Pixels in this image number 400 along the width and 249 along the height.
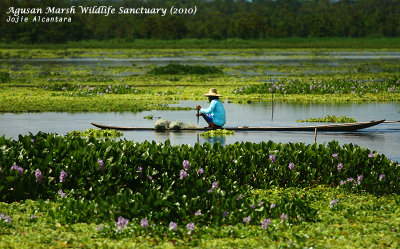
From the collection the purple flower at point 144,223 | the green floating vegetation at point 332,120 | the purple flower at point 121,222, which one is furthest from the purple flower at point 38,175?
the green floating vegetation at point 332,120

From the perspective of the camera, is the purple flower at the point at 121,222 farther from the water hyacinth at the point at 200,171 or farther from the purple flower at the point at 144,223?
the water hyacinth at the point at 200,171

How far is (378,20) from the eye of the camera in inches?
4791

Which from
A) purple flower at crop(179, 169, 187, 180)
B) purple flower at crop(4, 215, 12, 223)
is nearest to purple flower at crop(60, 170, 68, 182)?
purple flower at crop(4, 215, 12, 223)

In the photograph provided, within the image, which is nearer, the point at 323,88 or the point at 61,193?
the point at 61,193

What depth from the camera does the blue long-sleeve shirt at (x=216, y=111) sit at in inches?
690

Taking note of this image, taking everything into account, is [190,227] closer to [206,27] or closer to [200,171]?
[200,171]

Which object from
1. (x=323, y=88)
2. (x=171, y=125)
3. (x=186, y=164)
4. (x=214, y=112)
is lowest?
(x=186, y=164)

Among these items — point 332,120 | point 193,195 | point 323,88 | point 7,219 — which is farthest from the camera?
point 323,88

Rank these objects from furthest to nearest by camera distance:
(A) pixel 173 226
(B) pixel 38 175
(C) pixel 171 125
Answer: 1. (C) pixel 171 125
2. (B) pixel 38 175
3. (A) pixel 173 226

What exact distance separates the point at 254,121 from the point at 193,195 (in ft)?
36.5

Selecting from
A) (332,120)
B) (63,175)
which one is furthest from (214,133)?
(63,175)

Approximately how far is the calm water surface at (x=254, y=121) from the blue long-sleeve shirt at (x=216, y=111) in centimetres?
57

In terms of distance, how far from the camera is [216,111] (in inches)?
695

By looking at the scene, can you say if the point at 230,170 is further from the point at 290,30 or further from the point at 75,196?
the point at 290,30
